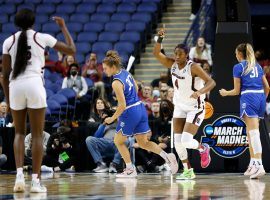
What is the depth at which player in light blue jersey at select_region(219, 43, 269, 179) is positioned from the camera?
11672mm

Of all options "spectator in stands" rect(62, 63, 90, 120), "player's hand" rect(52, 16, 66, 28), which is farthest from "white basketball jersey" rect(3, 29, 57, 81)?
"spectator in stands" rect(62, 63, 90, 120)

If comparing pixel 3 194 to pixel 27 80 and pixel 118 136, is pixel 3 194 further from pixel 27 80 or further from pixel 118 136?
pixel 118 136

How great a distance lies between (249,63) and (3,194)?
15.1ft

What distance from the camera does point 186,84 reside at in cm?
1134

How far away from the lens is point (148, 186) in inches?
396

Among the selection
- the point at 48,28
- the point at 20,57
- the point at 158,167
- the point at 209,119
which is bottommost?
the point at 158,167

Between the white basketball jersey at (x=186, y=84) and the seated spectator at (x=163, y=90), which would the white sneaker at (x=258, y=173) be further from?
the seated spectator at (x=163, y=90)

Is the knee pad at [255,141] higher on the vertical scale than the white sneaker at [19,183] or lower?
higher

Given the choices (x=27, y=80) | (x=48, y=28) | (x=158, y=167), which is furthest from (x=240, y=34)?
(x=48, y=28)

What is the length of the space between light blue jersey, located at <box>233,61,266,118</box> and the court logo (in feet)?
4.20

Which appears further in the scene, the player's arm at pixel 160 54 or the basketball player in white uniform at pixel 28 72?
the player's arm at pixel 160 54

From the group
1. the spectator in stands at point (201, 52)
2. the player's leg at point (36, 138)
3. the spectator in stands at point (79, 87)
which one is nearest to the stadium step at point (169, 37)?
the spectator in stands at point (201, 52)

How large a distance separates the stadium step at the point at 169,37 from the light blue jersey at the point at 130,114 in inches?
324

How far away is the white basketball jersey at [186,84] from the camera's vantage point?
11.3m
